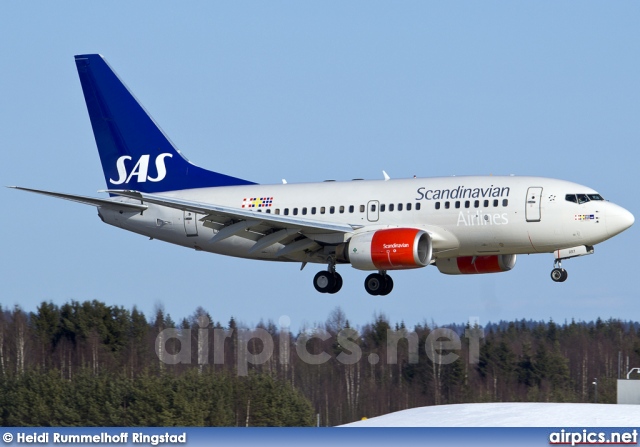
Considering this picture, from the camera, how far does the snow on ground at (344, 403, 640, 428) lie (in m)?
48.9

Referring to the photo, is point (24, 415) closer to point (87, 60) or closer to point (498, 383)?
point (87, 60)

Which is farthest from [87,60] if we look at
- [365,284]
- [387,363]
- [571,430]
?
[387,363]

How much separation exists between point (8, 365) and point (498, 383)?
36873 millimetres

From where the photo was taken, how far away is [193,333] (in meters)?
94.4

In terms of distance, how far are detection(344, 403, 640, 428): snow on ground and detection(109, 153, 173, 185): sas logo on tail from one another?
16.2m

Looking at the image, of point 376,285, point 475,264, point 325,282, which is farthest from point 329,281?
point 475,264

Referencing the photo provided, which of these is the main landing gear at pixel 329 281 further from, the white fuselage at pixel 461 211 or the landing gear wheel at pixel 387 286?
the landing gear wheel at pixel 387 286

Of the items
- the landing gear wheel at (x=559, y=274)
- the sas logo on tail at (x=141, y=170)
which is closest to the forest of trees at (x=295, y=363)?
the sas logo on tail at (x=141, y=170)

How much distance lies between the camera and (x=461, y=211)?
51.6 meters

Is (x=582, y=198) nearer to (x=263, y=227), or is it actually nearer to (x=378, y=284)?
(x=378, y=284)

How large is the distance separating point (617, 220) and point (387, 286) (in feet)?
33.9

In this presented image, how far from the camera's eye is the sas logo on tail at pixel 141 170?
200 ft

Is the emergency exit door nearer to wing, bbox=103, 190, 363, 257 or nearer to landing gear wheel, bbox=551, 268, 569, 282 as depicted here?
landing gear wheel, bbox=551, 268, 569, 282

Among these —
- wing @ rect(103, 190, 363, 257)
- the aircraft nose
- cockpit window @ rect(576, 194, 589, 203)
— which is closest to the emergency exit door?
cockpit window @ rect(576, 194, 589, 203)
